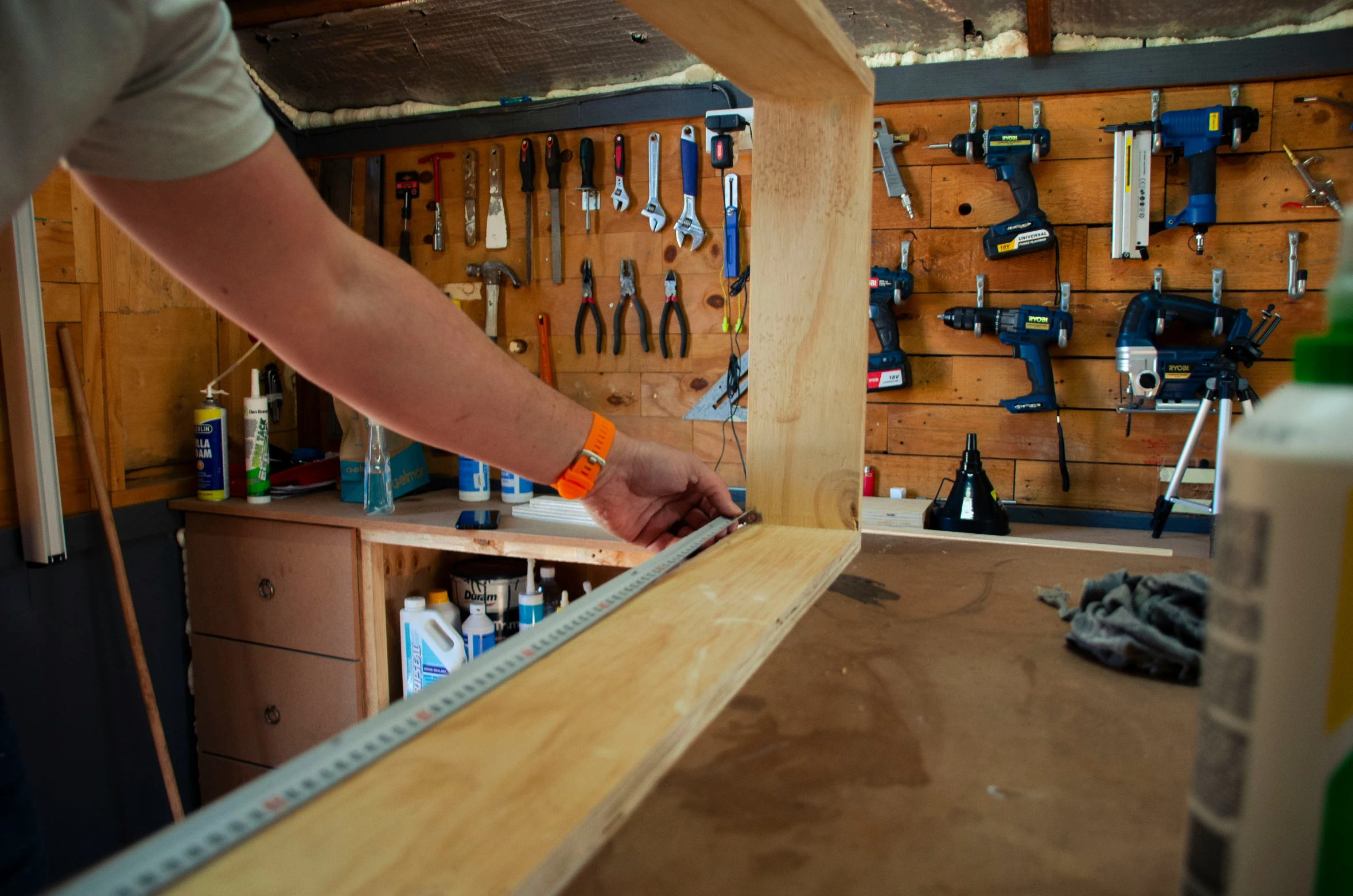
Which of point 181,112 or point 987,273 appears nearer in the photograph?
point 181,112

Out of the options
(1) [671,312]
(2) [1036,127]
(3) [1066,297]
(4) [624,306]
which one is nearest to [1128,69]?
(2) [1036,127]

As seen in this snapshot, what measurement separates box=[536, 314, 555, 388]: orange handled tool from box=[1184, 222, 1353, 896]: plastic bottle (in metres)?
2.19

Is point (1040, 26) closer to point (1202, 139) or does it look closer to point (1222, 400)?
point (1202, 139)

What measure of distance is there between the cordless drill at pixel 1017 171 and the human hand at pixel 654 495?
122 centimetres

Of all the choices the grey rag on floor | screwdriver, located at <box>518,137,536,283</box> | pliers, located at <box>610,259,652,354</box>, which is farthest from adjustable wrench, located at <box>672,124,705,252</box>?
the grey rag on floor

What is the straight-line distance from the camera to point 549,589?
7.00ft

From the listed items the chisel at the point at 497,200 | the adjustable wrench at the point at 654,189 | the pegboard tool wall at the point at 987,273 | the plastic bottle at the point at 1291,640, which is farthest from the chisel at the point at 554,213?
the plastic bottle at the point at 1291,640

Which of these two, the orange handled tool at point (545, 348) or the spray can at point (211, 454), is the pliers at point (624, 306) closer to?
the orange handled tool at point (545, 348)

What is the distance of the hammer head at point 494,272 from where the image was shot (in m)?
2.39

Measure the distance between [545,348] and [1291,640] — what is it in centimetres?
224

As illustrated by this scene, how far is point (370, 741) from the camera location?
46cm

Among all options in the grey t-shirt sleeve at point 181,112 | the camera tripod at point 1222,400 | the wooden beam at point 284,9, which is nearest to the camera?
the grey t-shirt sleeve at point 181,112

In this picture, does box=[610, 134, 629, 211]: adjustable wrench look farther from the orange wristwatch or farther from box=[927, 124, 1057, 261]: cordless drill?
the orange wristwatch

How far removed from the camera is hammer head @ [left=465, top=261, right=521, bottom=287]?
239 cm
